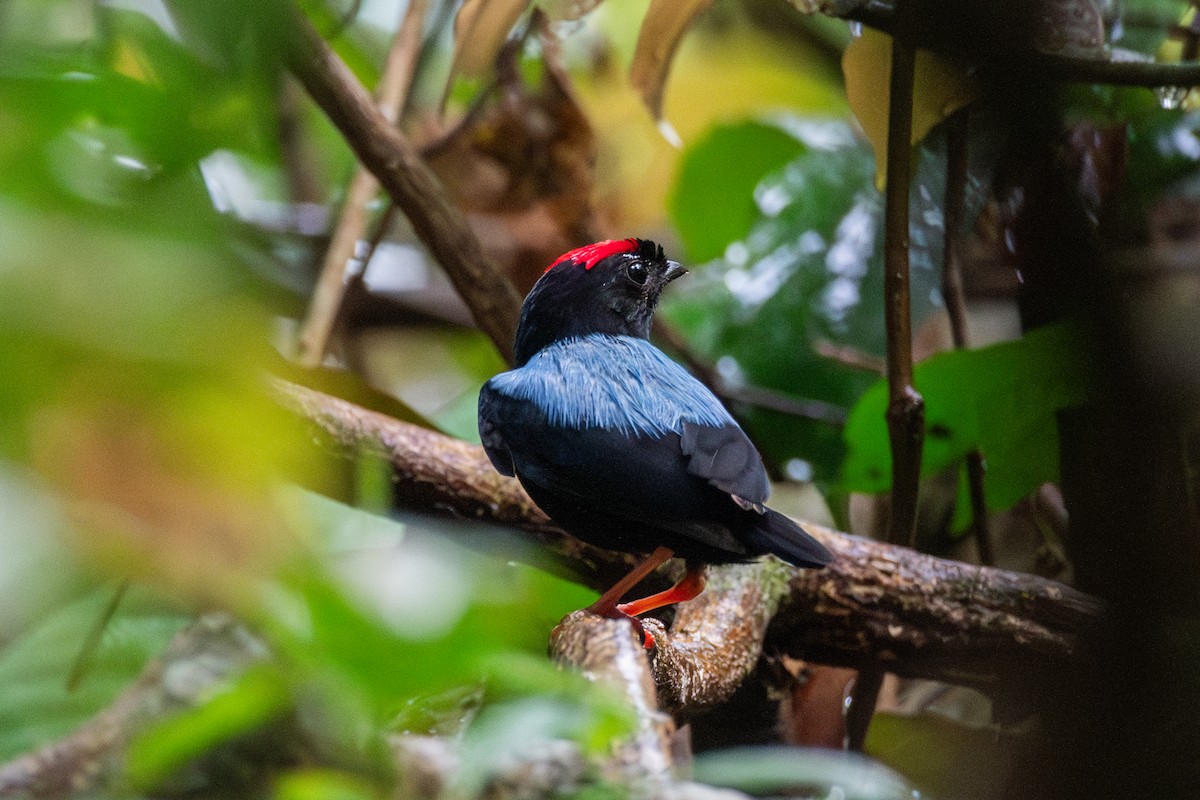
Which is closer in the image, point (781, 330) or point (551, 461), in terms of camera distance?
point (551, 461)

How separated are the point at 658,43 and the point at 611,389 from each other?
1248 mm

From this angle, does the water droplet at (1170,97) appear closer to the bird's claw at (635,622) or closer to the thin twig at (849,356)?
the thin twig at (849,356)

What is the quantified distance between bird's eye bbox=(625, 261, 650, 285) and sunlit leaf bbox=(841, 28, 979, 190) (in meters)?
0.67

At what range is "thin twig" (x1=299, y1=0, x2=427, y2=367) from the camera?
328 centimetres

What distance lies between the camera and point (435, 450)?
2770mm

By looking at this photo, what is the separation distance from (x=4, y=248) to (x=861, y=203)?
3869 mm

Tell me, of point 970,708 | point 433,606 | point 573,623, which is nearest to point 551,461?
point 573,623

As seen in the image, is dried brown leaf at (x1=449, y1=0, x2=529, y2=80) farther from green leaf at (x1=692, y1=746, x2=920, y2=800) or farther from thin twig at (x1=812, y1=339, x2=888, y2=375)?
green leaf at (x1=692, y1=746, x2=920, y2=800)

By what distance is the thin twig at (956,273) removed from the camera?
285 centimetres

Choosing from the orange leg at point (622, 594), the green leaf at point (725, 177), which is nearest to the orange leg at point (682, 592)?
the orange leg at point (622, 594)

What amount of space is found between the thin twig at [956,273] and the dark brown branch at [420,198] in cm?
133

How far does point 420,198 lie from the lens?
10.3ft

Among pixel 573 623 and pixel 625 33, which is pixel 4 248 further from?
pixel 625 33

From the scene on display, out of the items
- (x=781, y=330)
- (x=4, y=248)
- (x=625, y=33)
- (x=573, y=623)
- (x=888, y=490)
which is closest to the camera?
(x=4, y=248)
